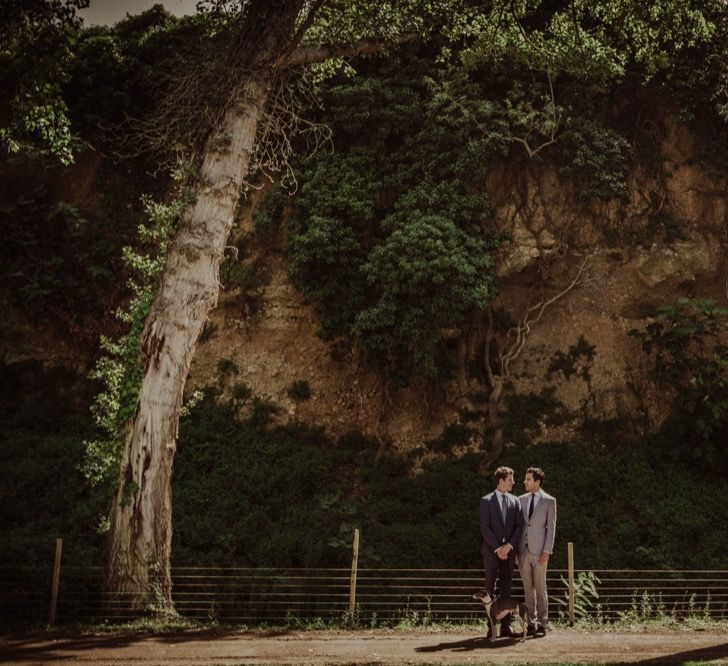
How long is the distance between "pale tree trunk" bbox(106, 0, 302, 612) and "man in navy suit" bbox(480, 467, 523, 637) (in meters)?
4.39

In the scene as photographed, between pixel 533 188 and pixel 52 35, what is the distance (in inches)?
474

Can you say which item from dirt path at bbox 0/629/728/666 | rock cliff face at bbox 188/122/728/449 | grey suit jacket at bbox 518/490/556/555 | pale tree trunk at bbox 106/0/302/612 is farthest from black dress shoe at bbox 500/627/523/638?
rock cliff face at bbox 188/122/728/449

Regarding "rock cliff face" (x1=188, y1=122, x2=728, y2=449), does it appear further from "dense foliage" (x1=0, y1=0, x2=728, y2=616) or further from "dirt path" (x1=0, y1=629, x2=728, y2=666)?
"dirt path" (x1=0, y1=629, x2=728, y2=666)

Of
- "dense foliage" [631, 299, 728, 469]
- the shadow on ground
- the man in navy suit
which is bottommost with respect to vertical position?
the shadow on ground

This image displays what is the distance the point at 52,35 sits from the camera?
11.3 m

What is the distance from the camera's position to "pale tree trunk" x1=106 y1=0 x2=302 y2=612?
9.18m

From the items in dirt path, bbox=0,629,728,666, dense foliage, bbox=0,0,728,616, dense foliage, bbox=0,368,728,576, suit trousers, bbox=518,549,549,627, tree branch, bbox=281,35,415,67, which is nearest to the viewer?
dirt path, bbox=0,629,728,666

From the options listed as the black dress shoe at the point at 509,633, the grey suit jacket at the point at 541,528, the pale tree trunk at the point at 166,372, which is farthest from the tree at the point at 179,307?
the grey suit jacket at the point at 541,528

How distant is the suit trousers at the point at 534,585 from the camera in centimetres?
766

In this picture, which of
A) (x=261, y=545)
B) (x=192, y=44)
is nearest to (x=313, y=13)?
(x=192, y=44)

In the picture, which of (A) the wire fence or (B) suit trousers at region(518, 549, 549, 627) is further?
(A) the wire fence

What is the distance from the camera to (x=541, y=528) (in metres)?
7.60

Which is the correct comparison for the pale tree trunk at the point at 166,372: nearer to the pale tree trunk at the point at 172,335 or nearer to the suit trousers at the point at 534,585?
the pale tree trunk at the point at 172,335

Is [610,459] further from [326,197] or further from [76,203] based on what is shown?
[76,203]
